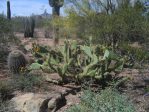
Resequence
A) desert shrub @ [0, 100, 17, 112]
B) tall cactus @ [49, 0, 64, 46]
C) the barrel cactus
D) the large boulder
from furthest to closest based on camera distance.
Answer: tall cactus @ [49, 0, 64, 46] < the barrel cactus < the large boulder < desert shrub @ [0, 100, 17, 112]

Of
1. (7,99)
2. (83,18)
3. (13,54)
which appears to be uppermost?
(83,18)

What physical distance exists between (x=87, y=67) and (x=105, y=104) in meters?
3.96

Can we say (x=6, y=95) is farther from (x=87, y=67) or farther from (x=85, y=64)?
(x=85, y=64)

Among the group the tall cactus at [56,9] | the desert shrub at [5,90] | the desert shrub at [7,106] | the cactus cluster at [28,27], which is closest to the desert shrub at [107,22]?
the tall cactus at [56,9]

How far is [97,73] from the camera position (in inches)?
380

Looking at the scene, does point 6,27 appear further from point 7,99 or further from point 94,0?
point 7,99

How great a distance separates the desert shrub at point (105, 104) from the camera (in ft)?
18.4

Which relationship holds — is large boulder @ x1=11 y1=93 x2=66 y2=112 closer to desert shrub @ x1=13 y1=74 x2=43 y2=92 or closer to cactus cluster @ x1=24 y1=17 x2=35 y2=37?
desert shrub @ x1=13 y1=74 x2=43 y2=92

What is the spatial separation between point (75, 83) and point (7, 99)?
1.92m

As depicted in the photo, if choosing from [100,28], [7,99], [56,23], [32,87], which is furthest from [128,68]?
[56,23]

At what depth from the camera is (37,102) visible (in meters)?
7.95

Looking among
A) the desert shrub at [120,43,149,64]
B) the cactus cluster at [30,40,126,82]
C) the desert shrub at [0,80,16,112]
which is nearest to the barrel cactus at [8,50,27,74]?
the cactus cluster at [30,40,126,82]

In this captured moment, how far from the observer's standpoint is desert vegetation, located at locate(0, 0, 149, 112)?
793 centimetres

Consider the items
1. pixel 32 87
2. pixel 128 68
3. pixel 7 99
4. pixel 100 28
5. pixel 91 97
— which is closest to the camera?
pixel 91 97
